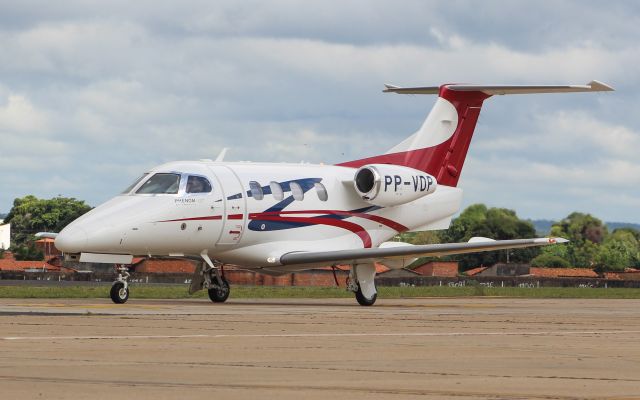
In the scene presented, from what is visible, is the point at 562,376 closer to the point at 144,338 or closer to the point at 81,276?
the point at 144,338

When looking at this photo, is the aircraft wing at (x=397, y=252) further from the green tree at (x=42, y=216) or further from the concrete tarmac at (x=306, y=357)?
the green tree at (x=42, y=216)

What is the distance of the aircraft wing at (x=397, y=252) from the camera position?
3319cm

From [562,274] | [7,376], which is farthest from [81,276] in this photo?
[7,376]

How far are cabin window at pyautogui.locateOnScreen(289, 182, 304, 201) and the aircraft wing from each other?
1.63 metres

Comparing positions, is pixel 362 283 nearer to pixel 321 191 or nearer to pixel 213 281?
pixel 321 191

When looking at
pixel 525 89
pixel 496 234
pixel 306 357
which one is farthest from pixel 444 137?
pixel 496 234

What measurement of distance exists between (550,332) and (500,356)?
5378 millimetres

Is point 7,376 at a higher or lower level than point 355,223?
lower

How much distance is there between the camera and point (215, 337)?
1872 cm

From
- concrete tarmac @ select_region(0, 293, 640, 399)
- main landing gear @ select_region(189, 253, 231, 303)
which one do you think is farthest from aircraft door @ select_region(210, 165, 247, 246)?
concrete tarmac @ select_region(0, 293, 640, 399)

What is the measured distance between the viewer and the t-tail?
38375mm

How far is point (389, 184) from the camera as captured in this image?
1436 inches

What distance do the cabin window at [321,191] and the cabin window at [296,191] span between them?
0.69 m

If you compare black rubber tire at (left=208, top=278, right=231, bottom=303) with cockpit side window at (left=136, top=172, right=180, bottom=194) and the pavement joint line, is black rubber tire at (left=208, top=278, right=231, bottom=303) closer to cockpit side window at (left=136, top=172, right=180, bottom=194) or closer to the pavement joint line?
cockpit side window at (left=136, top=172, right=180, bottom=194)
